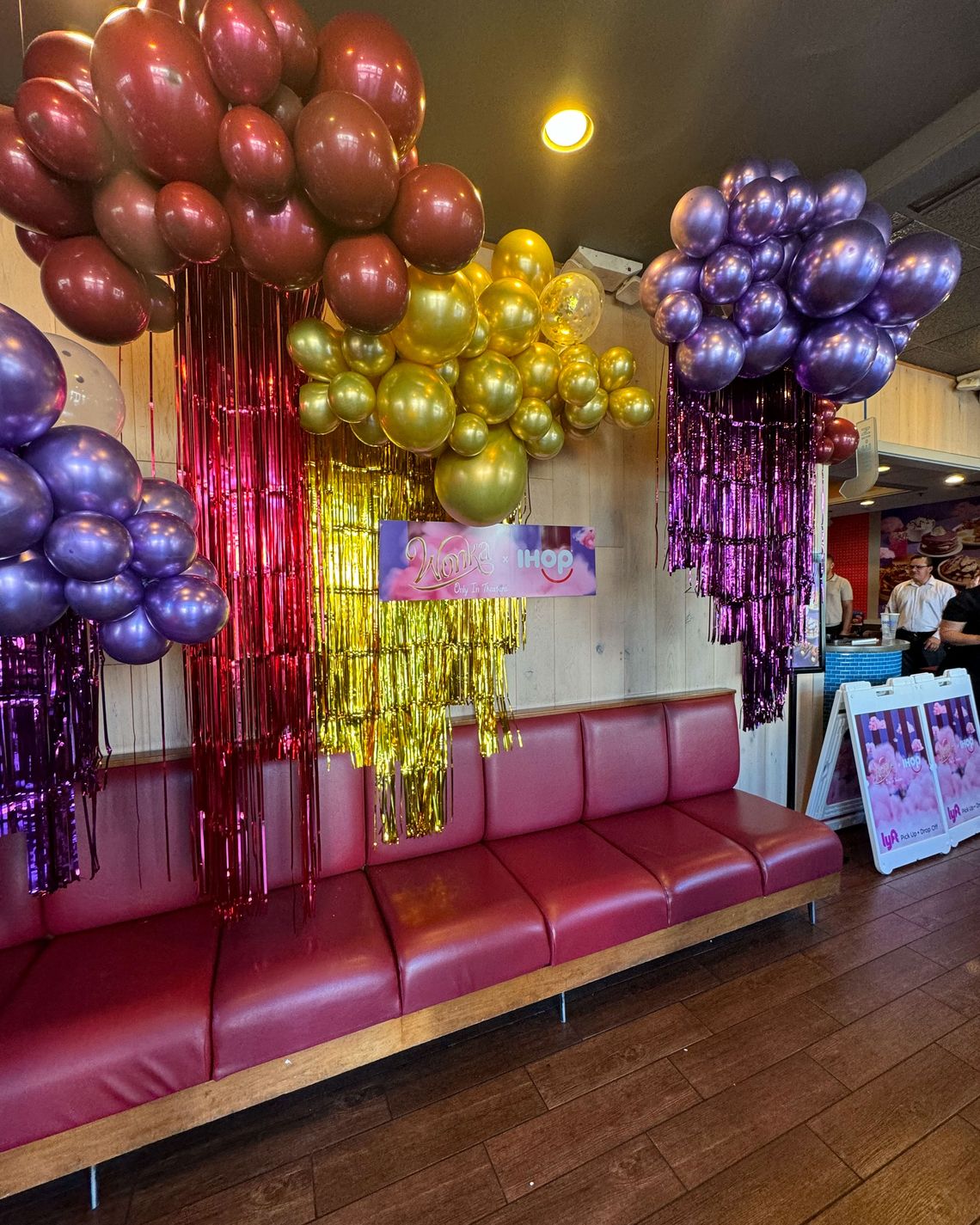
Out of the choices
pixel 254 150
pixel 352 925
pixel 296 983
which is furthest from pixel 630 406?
pixel 296 983

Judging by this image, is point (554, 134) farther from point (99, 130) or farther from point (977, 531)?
point (977, 531)

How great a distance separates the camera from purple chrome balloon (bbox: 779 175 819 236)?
1.46 m

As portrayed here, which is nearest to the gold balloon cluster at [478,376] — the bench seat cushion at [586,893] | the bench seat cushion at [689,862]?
the bench seat cushion at [586,893]

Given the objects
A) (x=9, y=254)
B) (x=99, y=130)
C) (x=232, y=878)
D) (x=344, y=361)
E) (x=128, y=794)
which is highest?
(x=9, y=254)

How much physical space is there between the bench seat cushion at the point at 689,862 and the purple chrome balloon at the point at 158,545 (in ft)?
5.69

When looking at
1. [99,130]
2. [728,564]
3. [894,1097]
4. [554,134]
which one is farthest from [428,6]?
[894,1097]

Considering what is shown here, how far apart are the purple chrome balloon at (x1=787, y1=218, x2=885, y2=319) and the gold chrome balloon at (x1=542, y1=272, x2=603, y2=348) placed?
1.92ft

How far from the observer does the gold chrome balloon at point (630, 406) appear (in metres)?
1.81

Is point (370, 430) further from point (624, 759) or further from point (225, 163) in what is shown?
point (624, 759)

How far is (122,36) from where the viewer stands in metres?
0.88

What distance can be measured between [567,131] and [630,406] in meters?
0.85

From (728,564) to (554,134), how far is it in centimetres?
154

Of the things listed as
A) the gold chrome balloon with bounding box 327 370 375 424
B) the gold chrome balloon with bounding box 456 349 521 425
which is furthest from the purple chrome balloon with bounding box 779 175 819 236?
the gold chrome balloon with bounding box 327 370 375 424

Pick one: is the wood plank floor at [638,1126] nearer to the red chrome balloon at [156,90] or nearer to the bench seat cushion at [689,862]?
the bench seat cushion at [689,862]
